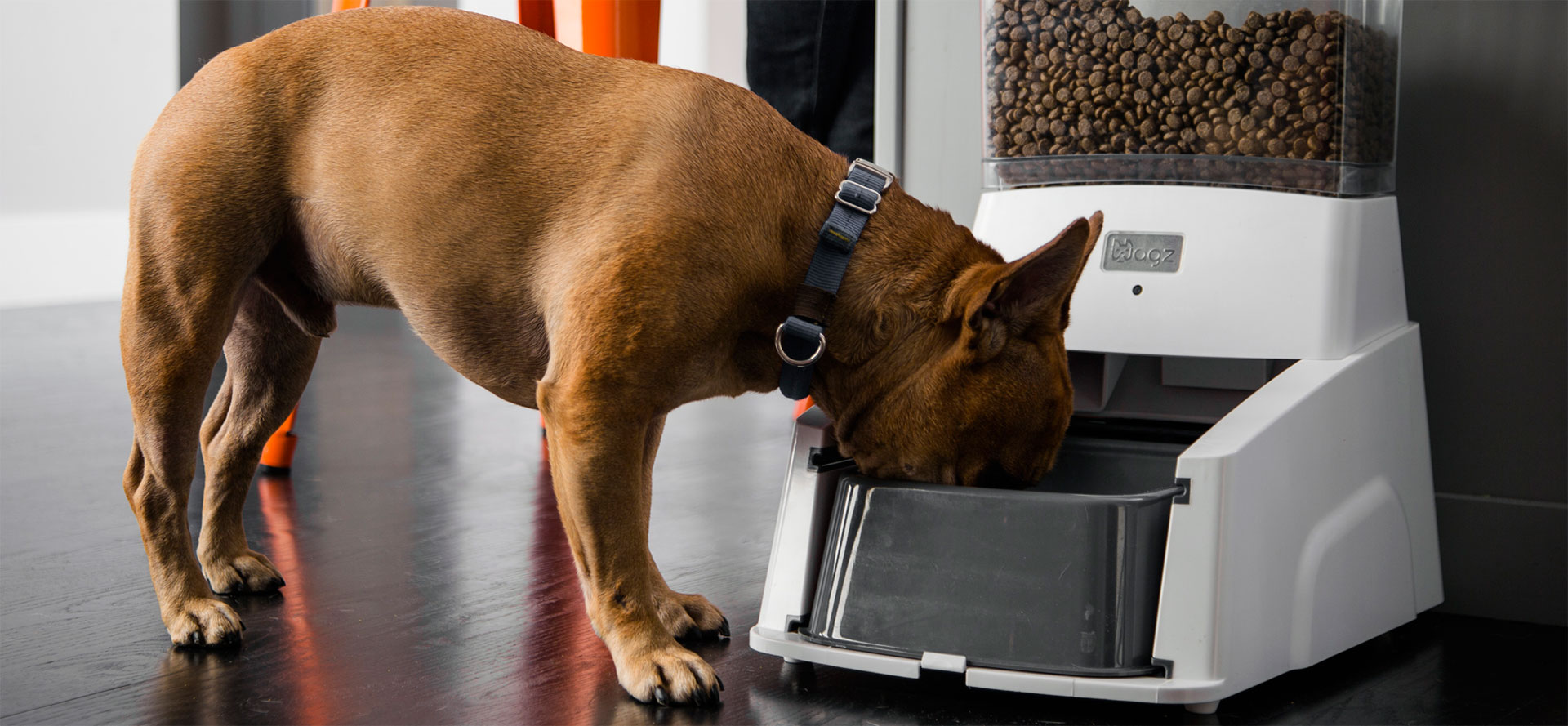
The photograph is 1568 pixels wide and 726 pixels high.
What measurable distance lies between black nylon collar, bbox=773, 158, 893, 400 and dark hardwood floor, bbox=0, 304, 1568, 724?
0.45 meters

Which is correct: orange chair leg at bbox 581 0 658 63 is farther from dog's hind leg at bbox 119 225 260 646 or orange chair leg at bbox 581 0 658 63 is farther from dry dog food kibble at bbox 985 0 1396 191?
dog's hind leg at bbox 119 225 260 646

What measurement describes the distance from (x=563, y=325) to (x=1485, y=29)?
65.6 inches

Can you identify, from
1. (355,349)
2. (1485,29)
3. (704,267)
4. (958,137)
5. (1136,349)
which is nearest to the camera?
(704,267)

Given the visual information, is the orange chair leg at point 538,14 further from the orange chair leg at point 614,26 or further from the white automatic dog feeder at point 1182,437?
the white automatic dog feeder at point 1182,437

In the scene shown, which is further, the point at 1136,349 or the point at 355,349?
the point at 355,349

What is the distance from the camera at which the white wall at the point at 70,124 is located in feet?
23.0

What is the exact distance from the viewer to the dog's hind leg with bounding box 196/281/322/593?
87.7 inches

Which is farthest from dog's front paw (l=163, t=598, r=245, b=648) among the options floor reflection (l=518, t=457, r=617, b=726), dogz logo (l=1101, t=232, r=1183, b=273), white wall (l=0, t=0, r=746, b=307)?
white wall (l=0, t=0, r=746, b=307)

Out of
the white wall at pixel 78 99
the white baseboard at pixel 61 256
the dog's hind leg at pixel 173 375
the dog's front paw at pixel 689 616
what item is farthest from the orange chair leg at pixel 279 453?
→ the white baseboard at pixel 61 256

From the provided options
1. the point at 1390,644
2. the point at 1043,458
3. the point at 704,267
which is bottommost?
the point at 1390,644

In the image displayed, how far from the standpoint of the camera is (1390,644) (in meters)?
2.06

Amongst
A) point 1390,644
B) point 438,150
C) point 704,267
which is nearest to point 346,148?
point 438,150

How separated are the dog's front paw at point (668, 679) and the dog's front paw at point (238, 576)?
84 centimetres

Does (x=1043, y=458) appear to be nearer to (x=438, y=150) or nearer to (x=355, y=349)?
Result: (x=438, y=150)
